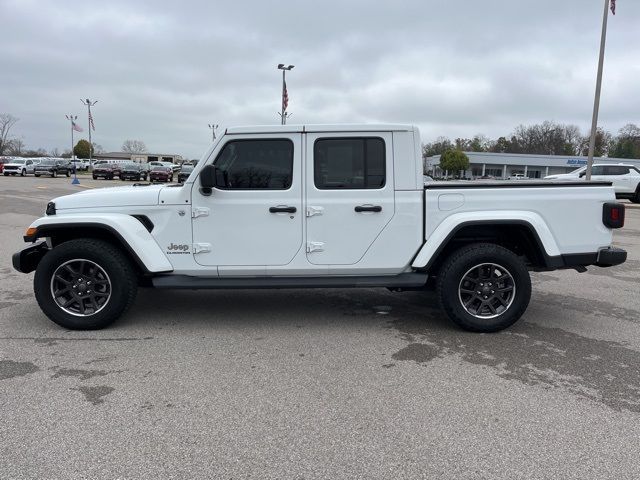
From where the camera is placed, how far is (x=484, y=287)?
16.0 ft

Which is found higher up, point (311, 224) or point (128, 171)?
point (128, 171)

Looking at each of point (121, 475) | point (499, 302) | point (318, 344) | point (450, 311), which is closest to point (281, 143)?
point (318, 344)

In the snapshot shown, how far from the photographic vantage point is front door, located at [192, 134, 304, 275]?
471cm

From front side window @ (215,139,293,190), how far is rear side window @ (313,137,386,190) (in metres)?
0.31

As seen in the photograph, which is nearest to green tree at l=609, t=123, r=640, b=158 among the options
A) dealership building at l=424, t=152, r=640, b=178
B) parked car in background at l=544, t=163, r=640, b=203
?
dealership building at l=424, t=152, r=640, b=178

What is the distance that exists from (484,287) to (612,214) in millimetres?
1391

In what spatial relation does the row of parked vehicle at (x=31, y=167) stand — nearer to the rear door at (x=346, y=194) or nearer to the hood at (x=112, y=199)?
the hood at (x=112, y=199)

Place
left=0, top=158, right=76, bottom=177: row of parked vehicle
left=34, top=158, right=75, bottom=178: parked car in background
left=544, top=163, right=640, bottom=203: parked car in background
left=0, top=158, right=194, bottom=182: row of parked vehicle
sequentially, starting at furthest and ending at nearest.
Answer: left=34, top=158, right=75, bottom=178: parked car in background → left=0, top=158, right=76, bottom=177: row of parked vehicle → left=0, top=158, right=194, bottom=182: row of parked vehicle → left=544, top=163, right=640, bottom=203: parked car in background

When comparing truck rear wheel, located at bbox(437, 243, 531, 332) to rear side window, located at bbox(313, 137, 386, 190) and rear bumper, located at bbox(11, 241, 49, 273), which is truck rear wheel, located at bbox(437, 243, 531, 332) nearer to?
rear side window, located at bbox(313, 137, 386, 190)

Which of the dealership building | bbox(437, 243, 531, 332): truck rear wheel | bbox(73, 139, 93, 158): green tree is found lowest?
bbox(437, 243, 531, 332): truck rear wheel

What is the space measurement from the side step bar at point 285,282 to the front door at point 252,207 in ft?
0.38

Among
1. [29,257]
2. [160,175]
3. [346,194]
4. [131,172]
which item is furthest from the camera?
[131,172]

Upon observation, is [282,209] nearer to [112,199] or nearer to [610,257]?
[112,199]

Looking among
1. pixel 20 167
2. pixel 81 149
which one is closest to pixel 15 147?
pixel 81 149
